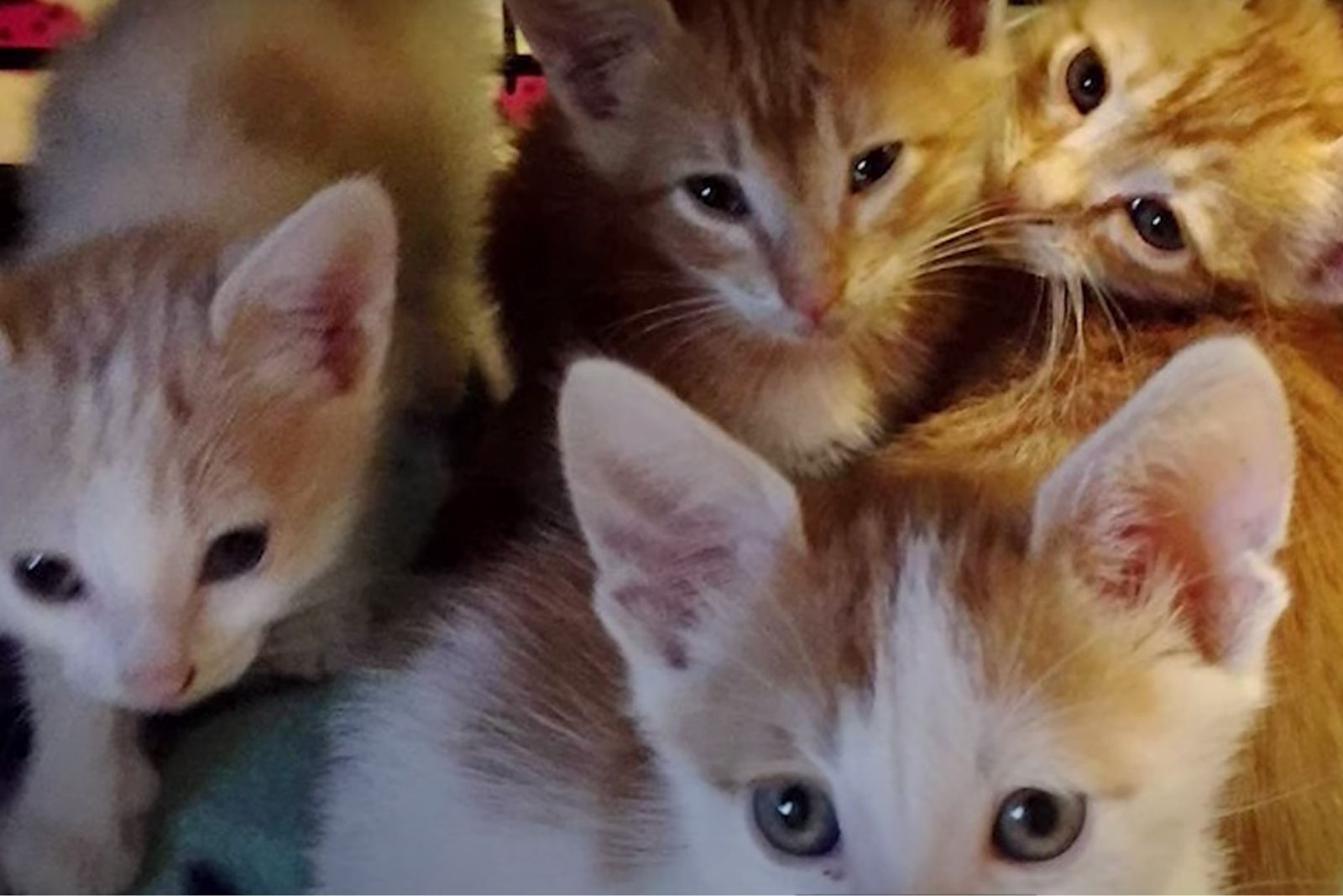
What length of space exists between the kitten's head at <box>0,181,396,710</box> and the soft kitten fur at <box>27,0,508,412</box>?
13cm

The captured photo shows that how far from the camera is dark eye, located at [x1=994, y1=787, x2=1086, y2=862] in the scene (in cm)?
85

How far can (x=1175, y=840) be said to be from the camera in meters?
0.90

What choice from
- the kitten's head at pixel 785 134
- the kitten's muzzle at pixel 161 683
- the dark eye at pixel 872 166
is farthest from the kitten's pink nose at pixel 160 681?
the dark eye at pixel 872 166

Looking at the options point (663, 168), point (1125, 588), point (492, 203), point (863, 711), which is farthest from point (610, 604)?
point (492, 203)

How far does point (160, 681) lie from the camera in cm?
107

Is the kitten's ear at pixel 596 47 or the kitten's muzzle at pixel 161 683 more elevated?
the kitten's ear at pixel 596 47

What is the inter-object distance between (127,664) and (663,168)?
470 millimetres

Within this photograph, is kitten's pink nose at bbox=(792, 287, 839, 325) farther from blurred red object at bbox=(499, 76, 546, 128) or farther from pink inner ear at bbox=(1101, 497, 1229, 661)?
blurred red object at bbox=(499, 76, 546, 128)

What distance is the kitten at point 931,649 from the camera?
2.78 feet

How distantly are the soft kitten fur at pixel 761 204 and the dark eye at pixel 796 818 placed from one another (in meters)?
0.37

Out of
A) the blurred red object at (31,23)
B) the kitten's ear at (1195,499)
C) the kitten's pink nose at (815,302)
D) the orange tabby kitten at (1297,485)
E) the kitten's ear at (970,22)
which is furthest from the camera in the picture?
the blurred red object at (31,23)

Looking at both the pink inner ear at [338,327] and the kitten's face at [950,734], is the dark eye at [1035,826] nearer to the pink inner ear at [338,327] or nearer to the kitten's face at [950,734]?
the kitten's face at [950,734]

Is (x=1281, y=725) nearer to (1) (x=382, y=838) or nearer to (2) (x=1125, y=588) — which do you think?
(2) (x=1125, y=588)

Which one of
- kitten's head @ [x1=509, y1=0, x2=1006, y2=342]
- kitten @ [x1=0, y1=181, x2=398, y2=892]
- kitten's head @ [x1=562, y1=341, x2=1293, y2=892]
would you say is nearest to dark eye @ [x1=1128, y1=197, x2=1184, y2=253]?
kitten's head @ [x1=509, y1=0, x2=1006, y2=342]
